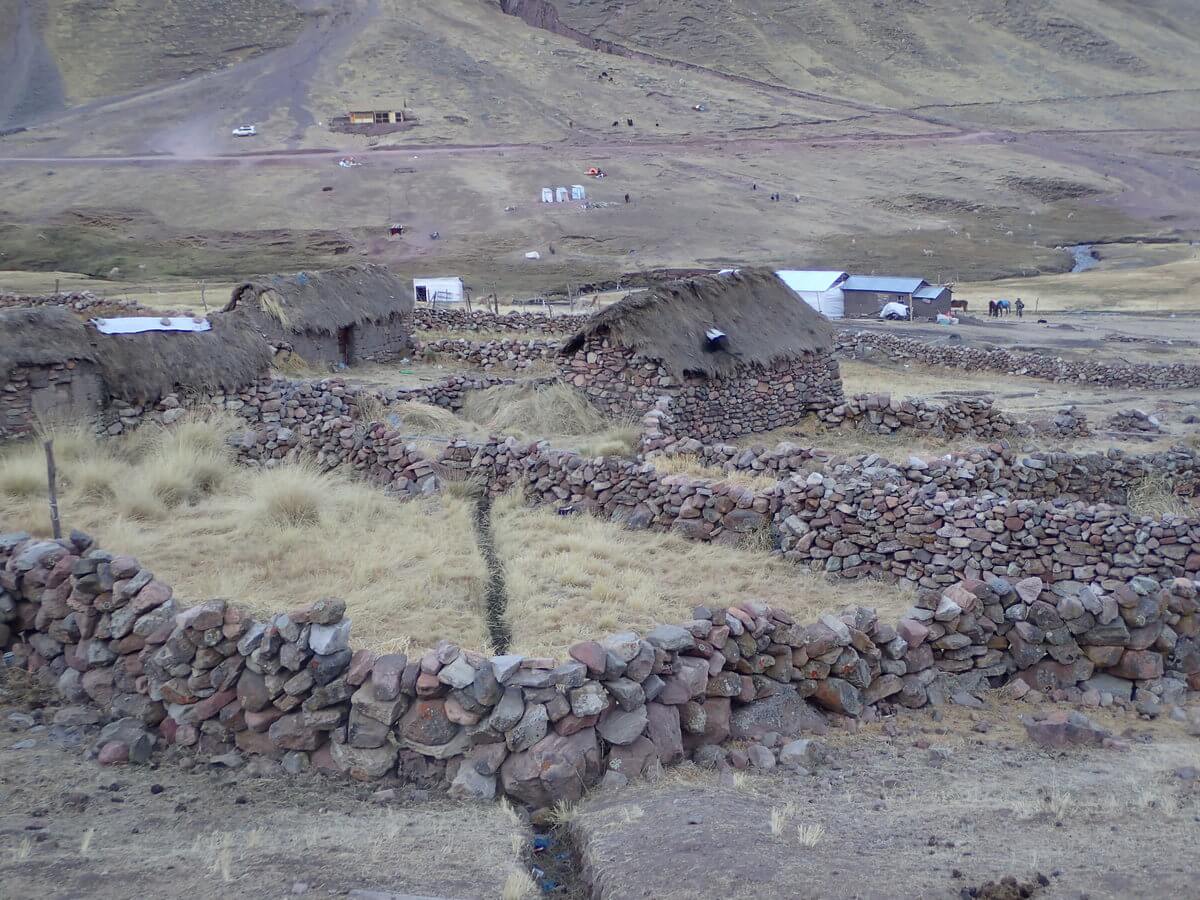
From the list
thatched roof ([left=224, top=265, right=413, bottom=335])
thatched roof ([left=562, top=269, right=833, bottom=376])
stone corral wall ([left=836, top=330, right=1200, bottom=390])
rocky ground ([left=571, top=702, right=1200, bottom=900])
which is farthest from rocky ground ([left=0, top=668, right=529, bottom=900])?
stone corral wall ([left=836, top=330, right=1200, bottom=390])

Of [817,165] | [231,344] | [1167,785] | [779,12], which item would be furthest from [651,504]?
[779,12]

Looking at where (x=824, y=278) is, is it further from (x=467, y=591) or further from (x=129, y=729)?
(x=129, y=729)

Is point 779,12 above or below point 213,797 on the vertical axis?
above

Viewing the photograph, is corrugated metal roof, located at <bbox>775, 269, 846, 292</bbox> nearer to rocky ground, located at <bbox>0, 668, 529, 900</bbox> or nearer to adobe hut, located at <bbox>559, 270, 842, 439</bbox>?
adobe hut, located at <bbox>559, 270, 842, 439</bbox>

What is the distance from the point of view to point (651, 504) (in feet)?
35.9

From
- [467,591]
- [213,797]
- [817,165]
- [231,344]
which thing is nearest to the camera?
[213,797]

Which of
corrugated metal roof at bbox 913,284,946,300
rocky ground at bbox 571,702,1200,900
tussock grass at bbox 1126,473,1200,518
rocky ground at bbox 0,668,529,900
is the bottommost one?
rocky ground at bbox 571,702,1200,900

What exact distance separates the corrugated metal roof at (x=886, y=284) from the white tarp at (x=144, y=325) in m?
31.0

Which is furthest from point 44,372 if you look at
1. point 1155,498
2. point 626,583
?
point 1155,498

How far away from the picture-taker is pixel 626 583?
29.3 feet

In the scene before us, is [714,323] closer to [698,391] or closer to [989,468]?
[698,391]

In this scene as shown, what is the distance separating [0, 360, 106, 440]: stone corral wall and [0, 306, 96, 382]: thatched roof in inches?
4.5

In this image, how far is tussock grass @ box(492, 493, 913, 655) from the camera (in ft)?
26.7

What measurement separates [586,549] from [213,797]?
4726 millimetres
